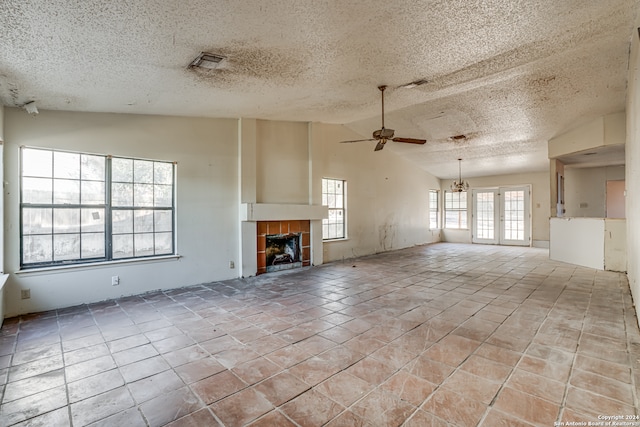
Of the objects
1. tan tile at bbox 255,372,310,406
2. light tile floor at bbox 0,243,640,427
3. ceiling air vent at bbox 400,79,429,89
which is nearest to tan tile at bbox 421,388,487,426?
light tile floor at bbox 0,243,640,427

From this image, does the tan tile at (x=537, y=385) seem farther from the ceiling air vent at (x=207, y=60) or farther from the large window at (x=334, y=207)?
the large window at (x=334, y=207)

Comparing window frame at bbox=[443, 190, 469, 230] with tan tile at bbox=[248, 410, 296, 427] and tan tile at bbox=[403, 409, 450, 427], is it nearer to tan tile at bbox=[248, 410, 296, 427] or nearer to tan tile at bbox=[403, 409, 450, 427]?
tan tile at bbox=[403, 409, 450, 427]

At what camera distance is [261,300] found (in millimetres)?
4215

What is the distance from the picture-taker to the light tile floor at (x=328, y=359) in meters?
1.86

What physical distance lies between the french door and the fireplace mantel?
270 inches

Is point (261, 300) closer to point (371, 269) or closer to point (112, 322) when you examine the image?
point (112, 322)

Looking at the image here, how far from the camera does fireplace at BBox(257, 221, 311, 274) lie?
5.94 meters

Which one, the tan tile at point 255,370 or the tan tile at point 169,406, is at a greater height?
the tan tile at point 255,370

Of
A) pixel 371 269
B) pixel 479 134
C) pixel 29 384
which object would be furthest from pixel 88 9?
pixel 479 134

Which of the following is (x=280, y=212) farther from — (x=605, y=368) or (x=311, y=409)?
(x=605, y=368)

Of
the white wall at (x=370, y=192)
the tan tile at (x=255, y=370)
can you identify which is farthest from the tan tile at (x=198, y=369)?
the white wall at (x=370, y=192)

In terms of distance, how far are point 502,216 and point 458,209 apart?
1.44 metres

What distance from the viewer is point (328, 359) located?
8.23 ft

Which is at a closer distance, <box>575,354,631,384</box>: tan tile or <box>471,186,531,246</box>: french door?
<box>575,354,631,384</box>: tan tile
